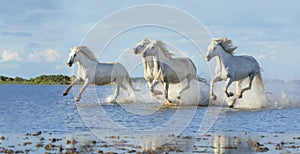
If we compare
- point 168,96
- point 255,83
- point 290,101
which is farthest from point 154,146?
point 290,101

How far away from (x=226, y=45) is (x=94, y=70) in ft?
19.9

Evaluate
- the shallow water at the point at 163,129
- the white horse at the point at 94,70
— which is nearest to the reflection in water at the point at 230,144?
the shallow water at the point at 163,129

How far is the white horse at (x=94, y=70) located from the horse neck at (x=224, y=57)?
5462mm

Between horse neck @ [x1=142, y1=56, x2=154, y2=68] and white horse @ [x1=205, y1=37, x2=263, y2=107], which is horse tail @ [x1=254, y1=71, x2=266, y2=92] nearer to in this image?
white horse @ [x1=205, y1=37, x2=263, y2=107]

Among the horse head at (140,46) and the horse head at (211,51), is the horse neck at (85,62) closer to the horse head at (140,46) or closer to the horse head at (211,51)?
the horse head at (140,46)

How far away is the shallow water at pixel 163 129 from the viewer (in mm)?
13984

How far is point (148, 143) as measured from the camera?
567 inches

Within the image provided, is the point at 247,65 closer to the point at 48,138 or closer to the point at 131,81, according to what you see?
the point at 131,81

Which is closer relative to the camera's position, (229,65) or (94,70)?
(229,65)

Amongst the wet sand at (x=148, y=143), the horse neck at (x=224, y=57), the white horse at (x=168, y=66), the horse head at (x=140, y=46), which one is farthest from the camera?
the white horse at (x=168, y=66)

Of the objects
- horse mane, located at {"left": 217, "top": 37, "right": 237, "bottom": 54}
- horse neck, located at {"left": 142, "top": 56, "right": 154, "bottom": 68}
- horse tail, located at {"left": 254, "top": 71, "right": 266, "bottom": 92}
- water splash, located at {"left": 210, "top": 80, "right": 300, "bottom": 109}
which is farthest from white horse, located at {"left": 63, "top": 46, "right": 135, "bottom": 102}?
horse tail, located at {"left": 254, "top": 71, "right": 266, "bottom": 92}

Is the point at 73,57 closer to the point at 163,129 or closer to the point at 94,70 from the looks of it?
the point at 94,70

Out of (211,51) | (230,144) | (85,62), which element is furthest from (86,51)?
(230,144)

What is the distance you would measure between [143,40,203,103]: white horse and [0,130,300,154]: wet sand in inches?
303
